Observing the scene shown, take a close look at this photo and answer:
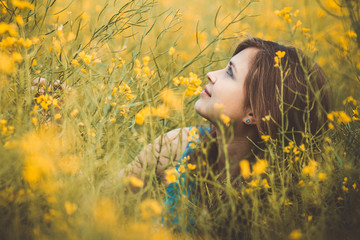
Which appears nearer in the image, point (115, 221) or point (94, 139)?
point (115, 221)

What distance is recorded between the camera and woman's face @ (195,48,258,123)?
1423 mm

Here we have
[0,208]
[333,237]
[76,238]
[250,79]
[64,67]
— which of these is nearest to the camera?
[76,238]

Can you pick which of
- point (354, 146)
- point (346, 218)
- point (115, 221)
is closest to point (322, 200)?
point (346, 218)

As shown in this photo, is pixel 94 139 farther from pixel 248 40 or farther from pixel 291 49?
pixel 291 49

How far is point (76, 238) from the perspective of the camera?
85 centimetres

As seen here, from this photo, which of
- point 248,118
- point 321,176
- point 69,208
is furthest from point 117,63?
point 321,176

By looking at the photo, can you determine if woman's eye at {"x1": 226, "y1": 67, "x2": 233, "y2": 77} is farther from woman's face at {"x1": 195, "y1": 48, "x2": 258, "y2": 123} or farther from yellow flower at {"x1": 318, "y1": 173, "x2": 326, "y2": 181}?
yellow flower at {"x1": 318, "y1": 173, "x2": 326, "y2": 181}

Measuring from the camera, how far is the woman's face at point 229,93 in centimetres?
142

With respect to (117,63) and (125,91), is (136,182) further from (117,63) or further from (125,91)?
(117,63)

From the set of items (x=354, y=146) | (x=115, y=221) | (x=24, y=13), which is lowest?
(x=354, y=146)

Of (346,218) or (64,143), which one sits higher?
(64,143)

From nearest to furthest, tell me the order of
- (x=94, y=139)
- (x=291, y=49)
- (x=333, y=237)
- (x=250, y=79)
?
(x=333, y=237)
(x=94, y=139)
(x=250, y=79)
(x=291, y=49)

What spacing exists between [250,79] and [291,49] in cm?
33

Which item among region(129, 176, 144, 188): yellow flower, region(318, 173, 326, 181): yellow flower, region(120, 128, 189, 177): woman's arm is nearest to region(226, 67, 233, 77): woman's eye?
region(120, 128, 189, 177): woman's arm
